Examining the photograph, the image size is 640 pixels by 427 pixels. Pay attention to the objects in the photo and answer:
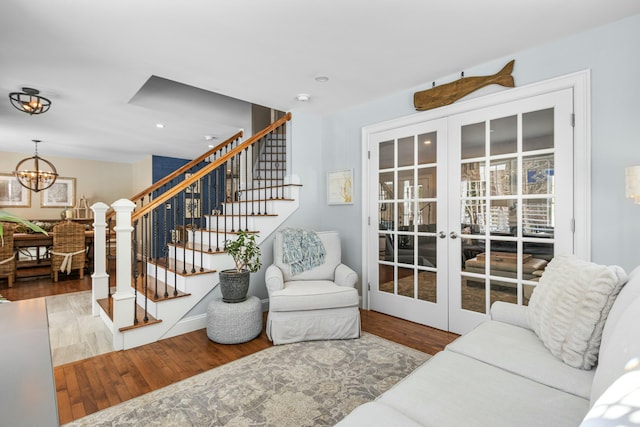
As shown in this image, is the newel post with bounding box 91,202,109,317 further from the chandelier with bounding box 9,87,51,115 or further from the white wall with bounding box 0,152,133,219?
the white wall with bounding box 0,152,133,219

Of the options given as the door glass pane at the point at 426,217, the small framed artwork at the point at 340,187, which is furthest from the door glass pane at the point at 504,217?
the small framed artwork at the point at 340,187

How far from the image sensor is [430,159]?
3107 mm

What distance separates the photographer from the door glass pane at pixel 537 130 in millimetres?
2416

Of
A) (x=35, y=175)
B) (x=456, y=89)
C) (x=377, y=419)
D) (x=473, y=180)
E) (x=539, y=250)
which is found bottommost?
(x=377, y=419)

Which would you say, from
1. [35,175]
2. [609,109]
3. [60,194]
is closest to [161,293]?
[609,109]

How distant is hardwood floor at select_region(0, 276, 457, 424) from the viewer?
1970 millimetres

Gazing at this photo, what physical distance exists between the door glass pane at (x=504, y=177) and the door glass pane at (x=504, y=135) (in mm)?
90

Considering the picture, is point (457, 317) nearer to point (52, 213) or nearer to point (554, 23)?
point (554, 23)

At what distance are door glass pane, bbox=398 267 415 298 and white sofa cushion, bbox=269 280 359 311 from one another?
2.50ft

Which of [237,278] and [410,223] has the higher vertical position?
[410,223]

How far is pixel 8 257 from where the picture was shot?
4625 millimetres

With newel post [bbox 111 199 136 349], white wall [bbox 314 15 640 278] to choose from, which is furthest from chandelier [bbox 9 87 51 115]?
white wall [bbox 314 15 640 278]

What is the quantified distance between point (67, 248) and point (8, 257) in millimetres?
678

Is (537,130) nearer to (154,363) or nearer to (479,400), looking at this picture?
(479,400)
